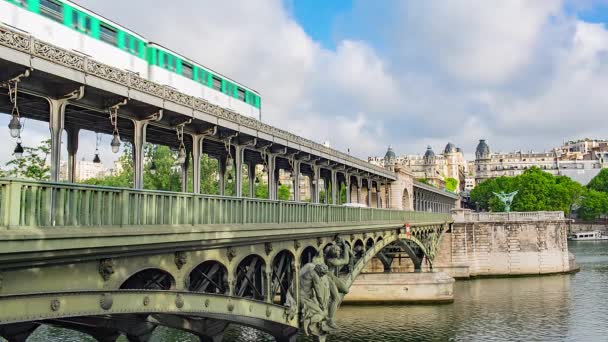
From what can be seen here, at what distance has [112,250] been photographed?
1311 cm

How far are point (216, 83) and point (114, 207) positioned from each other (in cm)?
1649

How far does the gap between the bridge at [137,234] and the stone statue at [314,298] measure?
4cm

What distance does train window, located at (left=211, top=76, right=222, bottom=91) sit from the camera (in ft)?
95.2

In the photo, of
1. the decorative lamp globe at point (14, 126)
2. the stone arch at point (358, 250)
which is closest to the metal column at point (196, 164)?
the decorative lamp globe at point (14, 126)

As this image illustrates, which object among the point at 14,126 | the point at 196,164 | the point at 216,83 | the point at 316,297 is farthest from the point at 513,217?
the point at 14,126

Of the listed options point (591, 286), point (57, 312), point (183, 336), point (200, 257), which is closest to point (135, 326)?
point (200, 257)

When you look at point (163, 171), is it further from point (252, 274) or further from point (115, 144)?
point (115, 144)

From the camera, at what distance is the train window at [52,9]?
679 inches

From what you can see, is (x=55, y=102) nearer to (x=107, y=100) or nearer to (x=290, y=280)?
(x=107, y=100)

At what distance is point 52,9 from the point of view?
57.9 ft

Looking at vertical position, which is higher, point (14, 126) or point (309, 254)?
point (14, 126)

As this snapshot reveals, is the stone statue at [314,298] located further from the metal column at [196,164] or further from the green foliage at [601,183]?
the green foliage at [601,183]

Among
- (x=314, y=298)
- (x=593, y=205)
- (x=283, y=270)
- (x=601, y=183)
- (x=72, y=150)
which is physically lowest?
(x=314, y=298)

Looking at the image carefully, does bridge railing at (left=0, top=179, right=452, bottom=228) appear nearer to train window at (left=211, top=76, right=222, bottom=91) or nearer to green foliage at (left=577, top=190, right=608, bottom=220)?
train window at (left=211, top=76, right=222, bottom=91)
